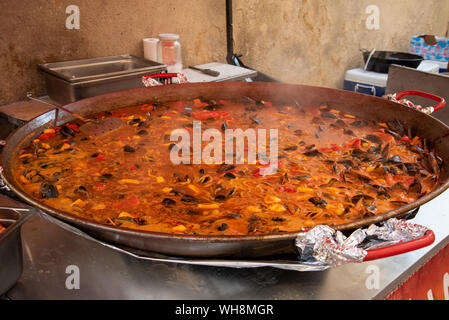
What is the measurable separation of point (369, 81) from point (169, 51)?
2.92m

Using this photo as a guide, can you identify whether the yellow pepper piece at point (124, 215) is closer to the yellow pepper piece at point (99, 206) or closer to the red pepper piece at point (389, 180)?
the yellow pepper piece at point (99, 206)

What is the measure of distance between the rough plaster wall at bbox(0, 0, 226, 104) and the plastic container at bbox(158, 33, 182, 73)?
0.83 feet

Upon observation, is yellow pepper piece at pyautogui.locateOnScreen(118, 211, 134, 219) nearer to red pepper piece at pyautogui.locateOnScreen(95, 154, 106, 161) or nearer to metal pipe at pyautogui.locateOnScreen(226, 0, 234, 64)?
red pepper piece at pyautogui.locateOnScreen(95, 154, 106, 161)

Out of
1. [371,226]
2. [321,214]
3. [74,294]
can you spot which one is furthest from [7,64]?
[371,226]

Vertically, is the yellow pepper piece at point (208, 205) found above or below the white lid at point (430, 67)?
below

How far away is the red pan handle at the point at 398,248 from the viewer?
3.90 feet

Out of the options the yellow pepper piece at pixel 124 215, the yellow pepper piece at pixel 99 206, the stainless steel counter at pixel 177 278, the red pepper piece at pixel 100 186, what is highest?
the red pepper piece at pixel 100 186

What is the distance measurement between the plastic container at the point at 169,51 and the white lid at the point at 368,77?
9.04 ft

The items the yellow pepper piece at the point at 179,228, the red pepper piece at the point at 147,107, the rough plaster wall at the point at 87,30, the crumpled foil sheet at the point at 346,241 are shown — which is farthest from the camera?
the rough plaster wall at the point at 87,30

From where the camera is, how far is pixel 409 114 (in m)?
2.27

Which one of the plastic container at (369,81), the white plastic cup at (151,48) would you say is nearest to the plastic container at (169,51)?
the white plastic cup at (151,48)

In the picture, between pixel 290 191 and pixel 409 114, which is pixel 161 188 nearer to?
pixel 290 191

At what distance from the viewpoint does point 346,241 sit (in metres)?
1.18

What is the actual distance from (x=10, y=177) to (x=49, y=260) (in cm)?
34
